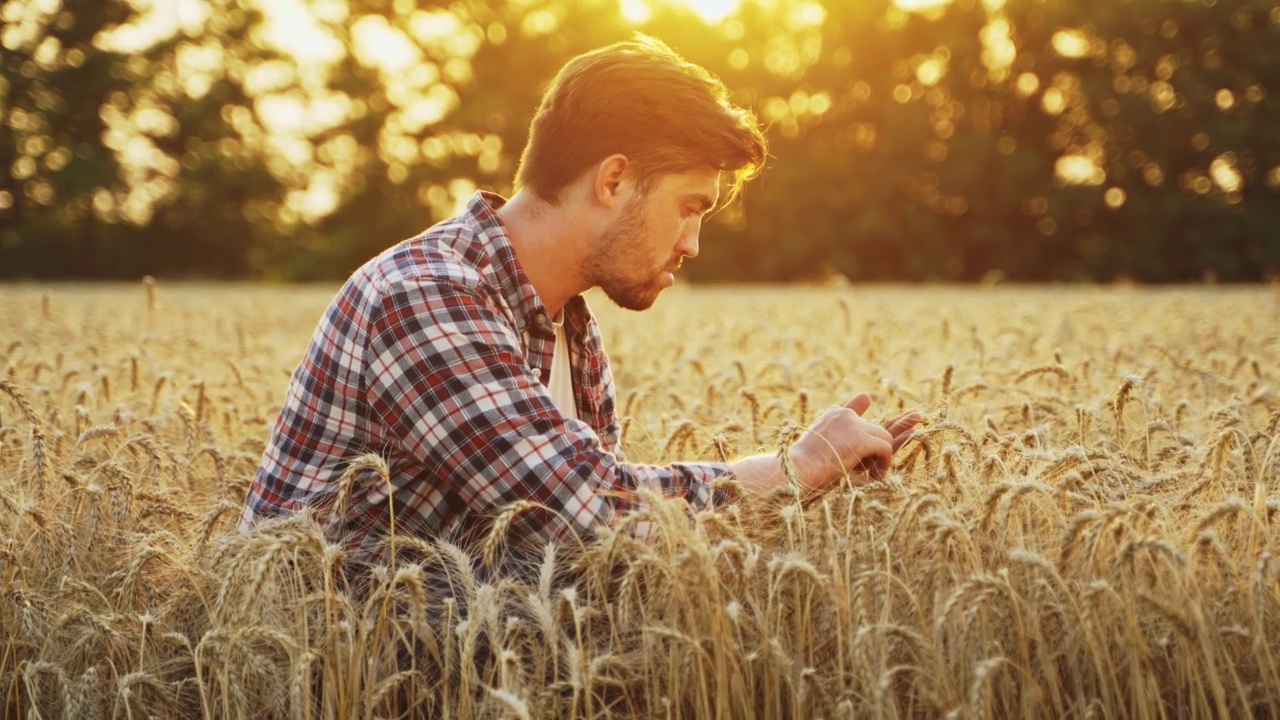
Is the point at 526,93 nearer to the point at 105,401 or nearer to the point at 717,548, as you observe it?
the point at 105,401

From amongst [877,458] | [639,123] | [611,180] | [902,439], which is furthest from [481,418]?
[902,439]

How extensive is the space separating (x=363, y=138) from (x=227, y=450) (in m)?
35.3

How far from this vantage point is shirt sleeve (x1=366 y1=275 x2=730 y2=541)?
265 cm

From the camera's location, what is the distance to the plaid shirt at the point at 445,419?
2.66 m

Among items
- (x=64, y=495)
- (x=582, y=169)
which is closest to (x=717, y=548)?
(x=582, y=169)

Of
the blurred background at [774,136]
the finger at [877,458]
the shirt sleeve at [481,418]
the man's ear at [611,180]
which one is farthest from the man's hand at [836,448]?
the blurred background at [774,136]

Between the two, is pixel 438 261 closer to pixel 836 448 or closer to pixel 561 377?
pixel 561 377

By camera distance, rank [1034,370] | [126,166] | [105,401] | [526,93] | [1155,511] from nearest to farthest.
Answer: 1. [1155,511]
2. [1034,370]
3. [105,401]
4. [126,166]
5. [526,93]

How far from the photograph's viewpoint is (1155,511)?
108 inches

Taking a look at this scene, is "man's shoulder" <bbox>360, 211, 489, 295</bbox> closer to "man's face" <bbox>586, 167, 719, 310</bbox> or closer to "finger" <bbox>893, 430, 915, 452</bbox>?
"man's face" <bbox>586, 167, 719, 310</bbox>

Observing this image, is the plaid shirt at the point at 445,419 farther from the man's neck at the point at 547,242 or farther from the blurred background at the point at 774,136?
the blurred background at the point at 774,136

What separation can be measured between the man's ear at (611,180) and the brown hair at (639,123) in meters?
0.04

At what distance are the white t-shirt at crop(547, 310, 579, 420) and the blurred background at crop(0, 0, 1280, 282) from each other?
29531 millimetres

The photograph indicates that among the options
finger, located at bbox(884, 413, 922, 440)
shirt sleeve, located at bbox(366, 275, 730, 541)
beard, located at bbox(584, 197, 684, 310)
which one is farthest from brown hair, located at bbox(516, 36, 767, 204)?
finger, located at bbox(884, 413, 922, 440)
